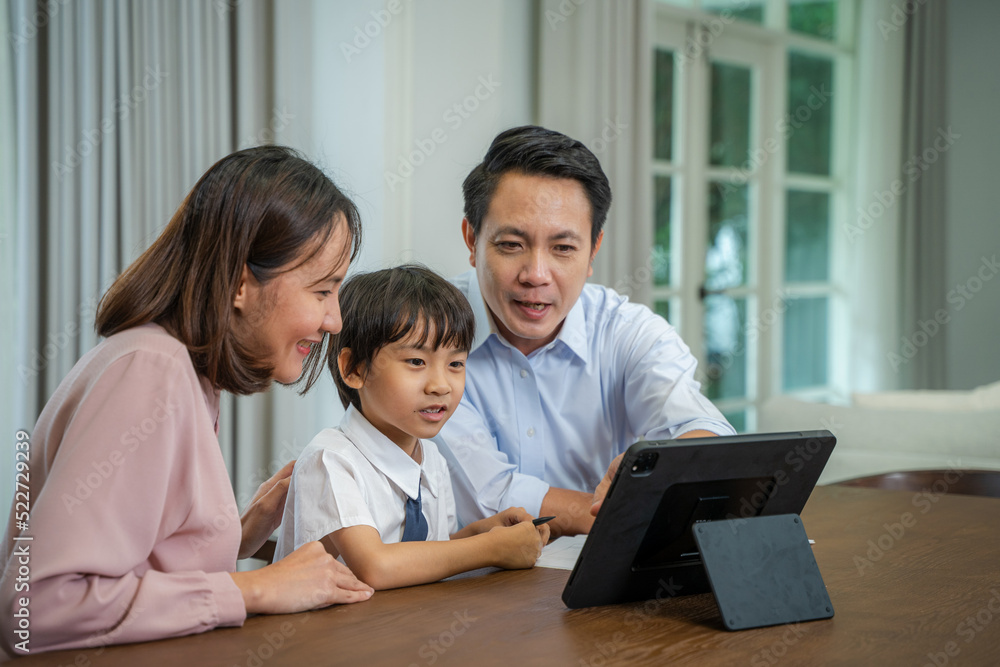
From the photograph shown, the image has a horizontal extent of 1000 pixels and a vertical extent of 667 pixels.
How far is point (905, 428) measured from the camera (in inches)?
112

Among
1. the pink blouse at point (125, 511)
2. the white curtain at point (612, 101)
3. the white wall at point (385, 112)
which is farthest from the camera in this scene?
the white curtain at point (612, 101)

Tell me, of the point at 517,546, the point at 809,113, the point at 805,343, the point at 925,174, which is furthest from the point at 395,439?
the point at 925,174

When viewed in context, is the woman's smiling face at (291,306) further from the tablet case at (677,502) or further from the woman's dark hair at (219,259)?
the tablet case at (677,502)

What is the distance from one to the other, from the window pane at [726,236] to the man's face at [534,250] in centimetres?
276

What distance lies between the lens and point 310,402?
2979 millimetres

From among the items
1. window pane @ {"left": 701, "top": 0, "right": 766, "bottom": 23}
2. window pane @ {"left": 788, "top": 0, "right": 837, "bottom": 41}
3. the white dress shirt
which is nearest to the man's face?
the white dress shirt

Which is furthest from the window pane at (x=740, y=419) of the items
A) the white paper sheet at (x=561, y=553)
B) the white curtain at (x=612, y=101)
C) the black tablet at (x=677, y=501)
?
the black tablet at (x=677, y=501)

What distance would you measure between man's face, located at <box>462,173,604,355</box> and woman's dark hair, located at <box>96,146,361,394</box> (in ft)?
2.31

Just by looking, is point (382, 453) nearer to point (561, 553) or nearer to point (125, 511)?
point (561, 553)

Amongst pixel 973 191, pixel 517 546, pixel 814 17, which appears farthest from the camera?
pixel 973 191

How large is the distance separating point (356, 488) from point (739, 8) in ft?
12.9

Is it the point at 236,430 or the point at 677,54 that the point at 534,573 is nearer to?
the point at 236,430

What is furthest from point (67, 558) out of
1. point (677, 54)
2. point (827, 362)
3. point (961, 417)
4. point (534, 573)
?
point (827, 362)

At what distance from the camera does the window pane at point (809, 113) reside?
4867 mm
